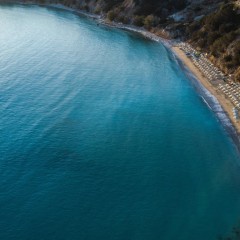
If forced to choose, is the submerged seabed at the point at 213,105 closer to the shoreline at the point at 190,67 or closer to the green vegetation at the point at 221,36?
the shoreline at the point at 190,67

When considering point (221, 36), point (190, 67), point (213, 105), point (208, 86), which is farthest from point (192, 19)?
point (213, 105)

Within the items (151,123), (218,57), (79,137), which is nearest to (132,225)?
(79,137)

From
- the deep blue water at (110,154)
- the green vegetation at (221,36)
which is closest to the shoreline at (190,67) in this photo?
the deep blue water at (110,154)

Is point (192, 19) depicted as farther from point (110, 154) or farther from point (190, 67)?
point (110, 154)

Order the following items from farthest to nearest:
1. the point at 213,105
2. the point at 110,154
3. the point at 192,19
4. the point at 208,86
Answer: the point at 192,19 → the point at 208,86 → the point at 213,105 → the point at 110,154

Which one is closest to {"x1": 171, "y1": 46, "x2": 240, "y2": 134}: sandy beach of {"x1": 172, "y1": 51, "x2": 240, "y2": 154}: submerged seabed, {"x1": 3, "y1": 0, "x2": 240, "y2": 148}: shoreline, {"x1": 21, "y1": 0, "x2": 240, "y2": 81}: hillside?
{"x1": 3, "y1": 0, "x2": 240, "y2": 148}: shoreline

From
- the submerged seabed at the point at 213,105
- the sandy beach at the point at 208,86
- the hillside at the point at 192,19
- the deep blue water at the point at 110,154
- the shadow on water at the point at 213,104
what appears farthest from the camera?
the hillside at the point at 192,19
